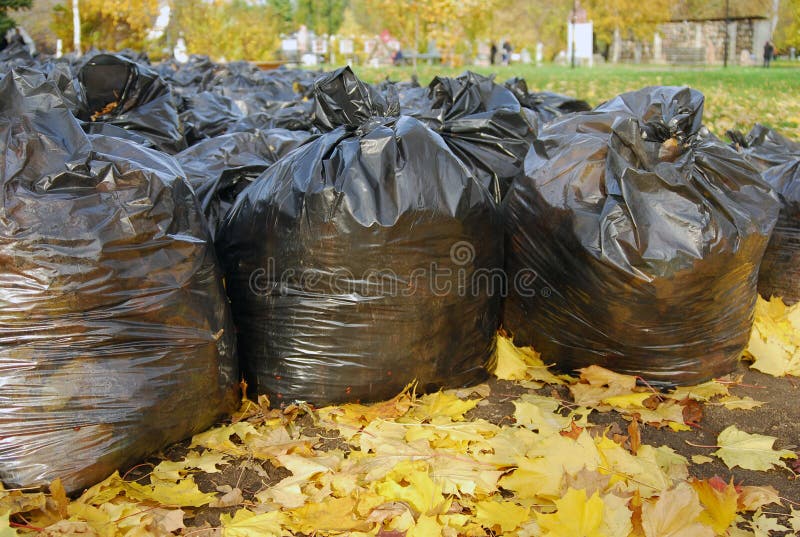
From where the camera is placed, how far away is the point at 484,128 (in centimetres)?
321

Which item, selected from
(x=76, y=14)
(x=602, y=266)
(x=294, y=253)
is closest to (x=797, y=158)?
(x=602, y=266)

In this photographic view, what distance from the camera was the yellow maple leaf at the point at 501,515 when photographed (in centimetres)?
178

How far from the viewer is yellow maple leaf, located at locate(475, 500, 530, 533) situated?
1.78 m

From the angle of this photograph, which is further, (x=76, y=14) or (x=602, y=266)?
(x=76, y=14)

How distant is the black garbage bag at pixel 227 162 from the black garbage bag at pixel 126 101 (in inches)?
9.3

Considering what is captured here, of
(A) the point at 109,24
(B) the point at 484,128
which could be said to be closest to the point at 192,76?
(B) the point at 484,128

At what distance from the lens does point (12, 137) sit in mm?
1969

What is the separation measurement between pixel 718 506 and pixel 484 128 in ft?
6.10

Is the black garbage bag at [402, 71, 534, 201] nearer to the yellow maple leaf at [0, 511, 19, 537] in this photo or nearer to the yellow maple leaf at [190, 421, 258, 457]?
the yellow maple leaf at [190, 421, 258, 457]

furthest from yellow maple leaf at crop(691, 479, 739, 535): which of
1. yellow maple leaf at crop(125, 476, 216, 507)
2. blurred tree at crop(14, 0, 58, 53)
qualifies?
blurred tree at crop(14, 0, 58, 53)

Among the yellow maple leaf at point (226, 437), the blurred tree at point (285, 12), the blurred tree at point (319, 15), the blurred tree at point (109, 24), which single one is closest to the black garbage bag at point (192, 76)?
the yellow maple leaf at point (226, 437)

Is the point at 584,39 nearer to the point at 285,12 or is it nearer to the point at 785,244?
the point at 285,12

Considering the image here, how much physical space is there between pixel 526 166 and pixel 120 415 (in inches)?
61.8

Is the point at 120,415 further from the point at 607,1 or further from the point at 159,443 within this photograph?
the point at 607,1
